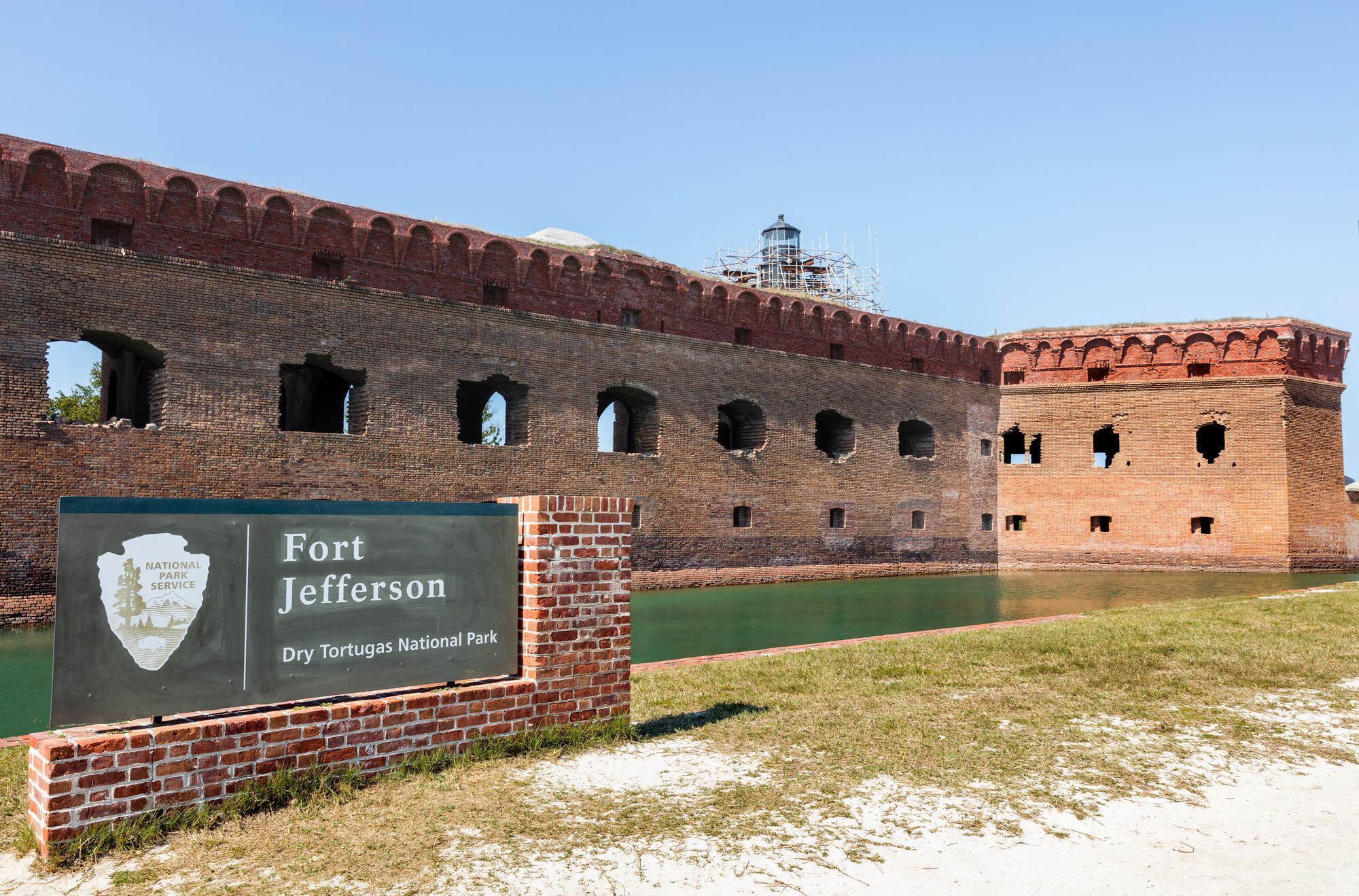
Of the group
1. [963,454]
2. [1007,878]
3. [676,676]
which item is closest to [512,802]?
[1007,878]

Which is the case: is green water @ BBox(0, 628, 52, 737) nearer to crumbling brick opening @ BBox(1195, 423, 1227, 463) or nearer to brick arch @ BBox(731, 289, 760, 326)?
brick arch @ BBox(731, 289, 760, 326)

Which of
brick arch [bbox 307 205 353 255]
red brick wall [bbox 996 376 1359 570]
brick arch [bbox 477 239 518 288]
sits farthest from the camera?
red brick wall [bbox 996 376 1359 570]

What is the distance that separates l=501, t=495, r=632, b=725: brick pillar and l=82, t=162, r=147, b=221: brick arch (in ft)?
41.2

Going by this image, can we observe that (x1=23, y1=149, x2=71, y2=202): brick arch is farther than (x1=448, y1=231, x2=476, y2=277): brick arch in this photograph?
A: No

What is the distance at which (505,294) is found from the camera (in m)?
19.0

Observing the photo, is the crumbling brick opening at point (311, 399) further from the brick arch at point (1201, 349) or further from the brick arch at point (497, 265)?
the brick arch at point (1201, 349)

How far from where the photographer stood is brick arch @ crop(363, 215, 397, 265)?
56.6 ft

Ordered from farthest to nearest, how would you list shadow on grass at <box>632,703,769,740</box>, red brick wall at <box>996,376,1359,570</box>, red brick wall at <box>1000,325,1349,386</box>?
red brick wall at <box>1000,325,1349,386</box>, red brick wall at <box>996,376,1359,570</box>, shadow on grass at <box>632,703,769,740</box>

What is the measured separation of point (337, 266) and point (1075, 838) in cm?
1609

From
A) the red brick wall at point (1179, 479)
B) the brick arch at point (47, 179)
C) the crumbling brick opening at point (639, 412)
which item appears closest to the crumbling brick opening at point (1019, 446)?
the red brick wall at point (1179, 479)

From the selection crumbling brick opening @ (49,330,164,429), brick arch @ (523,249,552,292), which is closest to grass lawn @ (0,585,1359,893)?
crumbling brick opening @ (49,330,164,429)

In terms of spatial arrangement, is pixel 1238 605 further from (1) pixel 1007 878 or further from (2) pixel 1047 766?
(1) pixel 1007 878

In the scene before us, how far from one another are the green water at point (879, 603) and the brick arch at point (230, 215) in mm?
9361

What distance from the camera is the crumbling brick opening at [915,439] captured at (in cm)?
2623
